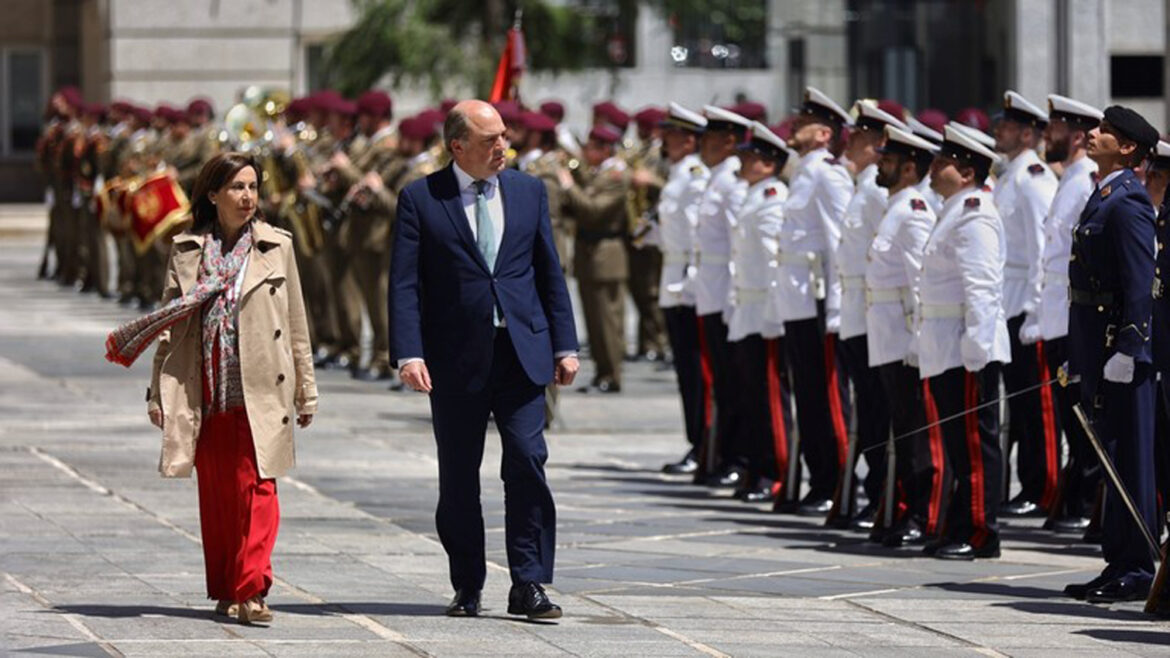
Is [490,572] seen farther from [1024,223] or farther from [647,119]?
[647,119]

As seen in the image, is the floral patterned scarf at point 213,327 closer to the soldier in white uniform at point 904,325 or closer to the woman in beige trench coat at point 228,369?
the woman in beige trench coat at point 228,369

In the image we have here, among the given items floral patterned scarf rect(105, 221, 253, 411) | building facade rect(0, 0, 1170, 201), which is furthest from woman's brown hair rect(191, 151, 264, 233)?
building facade rect(0, 0, 1170, 201)

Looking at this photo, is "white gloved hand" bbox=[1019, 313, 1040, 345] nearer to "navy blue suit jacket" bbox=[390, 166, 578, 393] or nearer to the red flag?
"navy blue suit jacket" bbox=[390, 166, 578, 393]

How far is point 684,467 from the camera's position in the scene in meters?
15.9

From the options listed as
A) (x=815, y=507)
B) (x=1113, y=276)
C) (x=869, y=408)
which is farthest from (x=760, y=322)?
(x=1113, y=276)

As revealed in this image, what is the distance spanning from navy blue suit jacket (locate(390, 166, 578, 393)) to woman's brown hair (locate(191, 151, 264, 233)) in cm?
60

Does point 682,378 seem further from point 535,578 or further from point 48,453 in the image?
point 535,578

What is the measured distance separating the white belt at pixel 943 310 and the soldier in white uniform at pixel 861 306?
3.03 ft

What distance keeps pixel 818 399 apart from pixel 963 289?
6.71 feet

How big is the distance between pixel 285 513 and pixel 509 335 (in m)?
3.70

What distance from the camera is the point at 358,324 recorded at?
22516mm

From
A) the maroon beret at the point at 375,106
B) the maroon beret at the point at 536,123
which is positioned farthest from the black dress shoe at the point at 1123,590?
the maroon beret at the point at 375,106

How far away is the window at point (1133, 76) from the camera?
32875mm

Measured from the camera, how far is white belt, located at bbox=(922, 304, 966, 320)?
40.0ft
